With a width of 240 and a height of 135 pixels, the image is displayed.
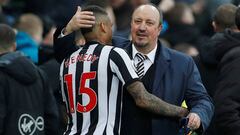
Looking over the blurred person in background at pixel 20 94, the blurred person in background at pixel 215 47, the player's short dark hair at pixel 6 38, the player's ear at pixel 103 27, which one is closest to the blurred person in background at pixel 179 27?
the blurred person in background at pixel 215 47

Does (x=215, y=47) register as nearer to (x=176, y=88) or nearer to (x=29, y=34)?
(x=176, y=88)

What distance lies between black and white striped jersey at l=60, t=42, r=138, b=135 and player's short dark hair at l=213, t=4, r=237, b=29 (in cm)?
219

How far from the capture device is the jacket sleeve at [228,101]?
823 centimetres

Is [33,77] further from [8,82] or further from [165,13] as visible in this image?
[165,13]

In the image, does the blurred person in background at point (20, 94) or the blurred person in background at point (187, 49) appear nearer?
the blurred person in background at point (20, 94)

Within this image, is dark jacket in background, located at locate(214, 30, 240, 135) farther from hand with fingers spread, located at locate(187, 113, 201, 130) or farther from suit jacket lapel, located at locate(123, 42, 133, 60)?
suit jacket lapel, located at locate(123, 42, 133, 60)

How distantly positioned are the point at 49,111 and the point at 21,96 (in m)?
0.51

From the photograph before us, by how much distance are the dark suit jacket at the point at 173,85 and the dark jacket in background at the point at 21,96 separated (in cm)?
117

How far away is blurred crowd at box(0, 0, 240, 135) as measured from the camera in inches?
364

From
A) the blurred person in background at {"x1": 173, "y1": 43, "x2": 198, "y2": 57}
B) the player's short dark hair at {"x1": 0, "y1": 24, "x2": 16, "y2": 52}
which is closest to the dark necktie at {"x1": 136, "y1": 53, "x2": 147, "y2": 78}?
the player's short dark hair at {"x1": 0, "y1": 24, "x2": 16, "y2": 52}

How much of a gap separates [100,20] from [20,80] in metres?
1.80

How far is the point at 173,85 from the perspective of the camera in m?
8.02

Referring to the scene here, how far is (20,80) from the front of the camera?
29.8ft

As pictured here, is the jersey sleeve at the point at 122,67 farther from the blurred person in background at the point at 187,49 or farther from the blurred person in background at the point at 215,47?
the blurred person in background at the point at 187,49
